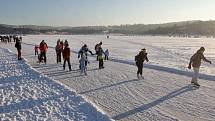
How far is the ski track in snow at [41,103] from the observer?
27.4ft

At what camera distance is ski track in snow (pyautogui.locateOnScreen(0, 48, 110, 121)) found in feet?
27.4

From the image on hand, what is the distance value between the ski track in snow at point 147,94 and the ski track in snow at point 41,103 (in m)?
0.69

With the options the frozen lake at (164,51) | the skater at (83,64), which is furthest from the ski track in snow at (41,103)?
the frozen lake at (164,51)

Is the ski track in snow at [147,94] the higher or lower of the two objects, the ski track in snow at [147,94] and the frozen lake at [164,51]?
the higher

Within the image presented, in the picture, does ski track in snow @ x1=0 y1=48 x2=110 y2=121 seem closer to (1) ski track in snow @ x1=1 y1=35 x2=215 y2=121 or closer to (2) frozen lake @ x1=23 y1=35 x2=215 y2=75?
(1) ski track in snow @ x1=1 y1=35 x2=215 y2=121

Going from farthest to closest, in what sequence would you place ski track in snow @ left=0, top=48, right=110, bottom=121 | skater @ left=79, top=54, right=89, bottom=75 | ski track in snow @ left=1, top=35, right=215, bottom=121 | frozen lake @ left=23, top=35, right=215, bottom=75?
frozen lake @ left=23, top=35, right=215, bottom=75 → skater @ left=79, top=54, right=89, bottom=75 → ski track in snow @ left=1, top=35, right=215, bottom=121 → ski track in snow @ left=0, top=48, right=110, bottom=121

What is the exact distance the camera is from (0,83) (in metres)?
13.6

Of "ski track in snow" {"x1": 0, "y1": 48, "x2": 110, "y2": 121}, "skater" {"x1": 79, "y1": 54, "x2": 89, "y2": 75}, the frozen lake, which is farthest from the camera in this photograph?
the frozen lake

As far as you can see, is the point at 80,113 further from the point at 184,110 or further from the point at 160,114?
the point at 184,110

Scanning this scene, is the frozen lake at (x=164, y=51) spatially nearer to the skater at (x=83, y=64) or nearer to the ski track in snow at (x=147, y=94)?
the ski track in snow at (x=147, y=94)

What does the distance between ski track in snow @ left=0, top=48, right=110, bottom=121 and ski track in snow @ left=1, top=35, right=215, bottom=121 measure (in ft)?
2.27

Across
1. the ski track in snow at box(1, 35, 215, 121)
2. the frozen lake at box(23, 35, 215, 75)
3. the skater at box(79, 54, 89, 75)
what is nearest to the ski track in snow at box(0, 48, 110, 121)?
the ski track in snow at box(1, 35, 215, 121)

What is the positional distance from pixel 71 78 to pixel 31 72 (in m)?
2.34

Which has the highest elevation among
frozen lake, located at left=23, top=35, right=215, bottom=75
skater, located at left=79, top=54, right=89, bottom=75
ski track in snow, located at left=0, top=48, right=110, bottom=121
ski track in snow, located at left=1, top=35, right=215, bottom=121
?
skater, located at left=79, top=54, right=89, bottom=75
